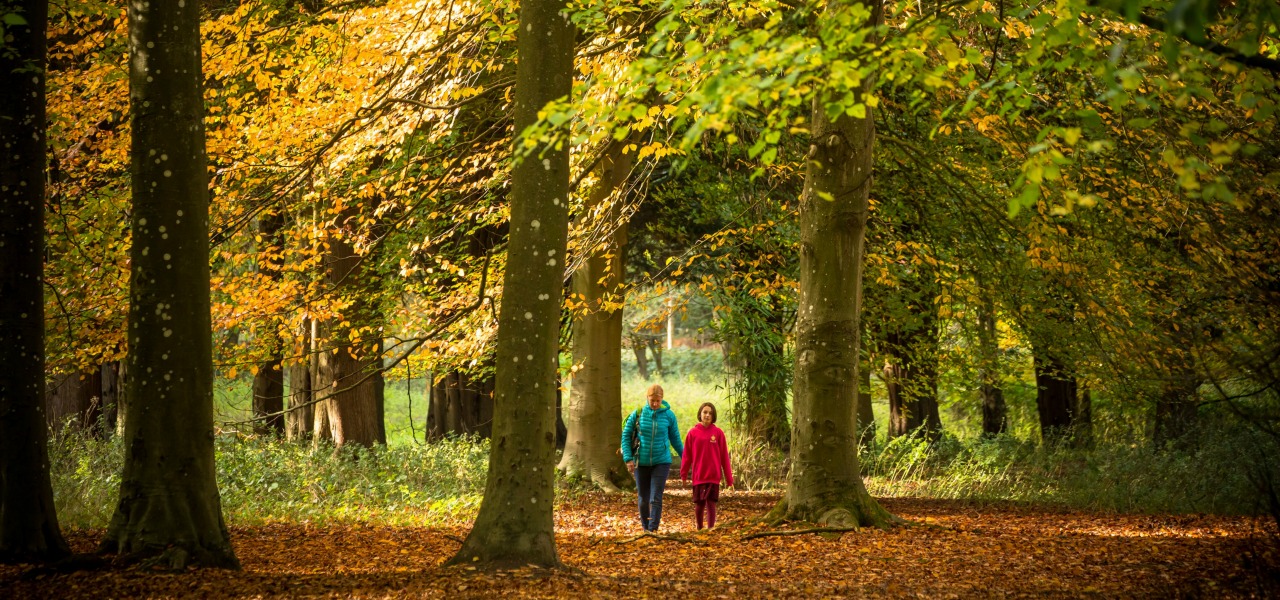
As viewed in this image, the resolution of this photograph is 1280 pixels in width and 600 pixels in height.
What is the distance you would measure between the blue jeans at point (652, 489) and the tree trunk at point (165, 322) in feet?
14.8

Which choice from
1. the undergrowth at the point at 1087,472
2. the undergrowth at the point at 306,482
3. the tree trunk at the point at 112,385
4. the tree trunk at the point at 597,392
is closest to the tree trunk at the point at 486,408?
the undergrowth at the point at 306,482

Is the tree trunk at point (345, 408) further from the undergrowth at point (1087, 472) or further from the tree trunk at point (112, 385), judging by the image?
the undergrowth at point (1087, 472)

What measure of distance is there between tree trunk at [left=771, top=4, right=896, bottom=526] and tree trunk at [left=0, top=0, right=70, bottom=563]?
20.4ft

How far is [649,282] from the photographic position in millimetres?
16016

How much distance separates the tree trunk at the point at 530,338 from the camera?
6.46 meters

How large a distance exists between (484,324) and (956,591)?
23.8 feet

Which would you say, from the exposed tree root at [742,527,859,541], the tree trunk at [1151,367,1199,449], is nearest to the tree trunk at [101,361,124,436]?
the exposed tree root at [742,527,859,541]

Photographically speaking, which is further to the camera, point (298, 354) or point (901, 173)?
point (901, 173)

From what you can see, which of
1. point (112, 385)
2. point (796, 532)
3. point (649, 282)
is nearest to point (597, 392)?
point (649, 282)

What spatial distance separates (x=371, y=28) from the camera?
37.7 feet

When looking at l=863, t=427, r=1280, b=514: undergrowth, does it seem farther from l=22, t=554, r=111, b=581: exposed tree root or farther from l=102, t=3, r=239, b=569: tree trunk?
l=22, t=554, r=111, b=581: exposed tree root

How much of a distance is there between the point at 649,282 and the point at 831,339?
6873 millimetres

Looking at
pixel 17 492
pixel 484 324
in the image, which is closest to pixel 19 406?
pixel 17 492

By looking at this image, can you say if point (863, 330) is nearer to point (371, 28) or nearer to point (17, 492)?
point (371, 28)
